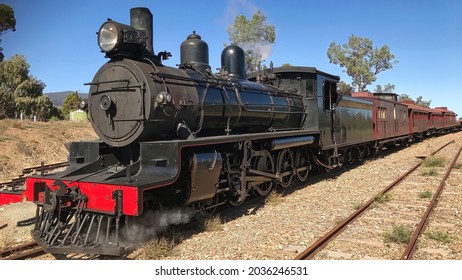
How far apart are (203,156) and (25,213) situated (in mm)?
4583

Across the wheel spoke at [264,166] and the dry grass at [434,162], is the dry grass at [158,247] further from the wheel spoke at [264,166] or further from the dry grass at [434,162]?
the dry grass at [434,162]

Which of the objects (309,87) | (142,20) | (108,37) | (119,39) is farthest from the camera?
(309,87)

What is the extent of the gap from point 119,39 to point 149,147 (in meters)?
1.72

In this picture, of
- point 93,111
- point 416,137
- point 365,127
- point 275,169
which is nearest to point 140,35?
point 93,111

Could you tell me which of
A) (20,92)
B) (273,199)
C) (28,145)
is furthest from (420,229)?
(20,92)

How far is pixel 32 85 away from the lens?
38.7 meters

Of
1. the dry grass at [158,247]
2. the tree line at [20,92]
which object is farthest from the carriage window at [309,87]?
the tree line at [20,92]

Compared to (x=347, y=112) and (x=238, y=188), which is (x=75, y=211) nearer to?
(x=238, y=188)

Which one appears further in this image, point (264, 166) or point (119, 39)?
point (264, 166)

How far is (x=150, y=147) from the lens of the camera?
17.7 feet

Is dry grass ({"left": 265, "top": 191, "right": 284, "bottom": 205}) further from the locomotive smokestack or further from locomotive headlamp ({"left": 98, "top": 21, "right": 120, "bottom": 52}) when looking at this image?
locomotive headlamp ({"left": 98, "top": 21, "right": 120, "bottom": 52})

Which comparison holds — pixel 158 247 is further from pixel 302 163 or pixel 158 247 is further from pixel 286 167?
pixel 302 163

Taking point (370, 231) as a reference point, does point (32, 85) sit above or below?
above

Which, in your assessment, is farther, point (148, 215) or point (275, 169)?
point (275, 169)
